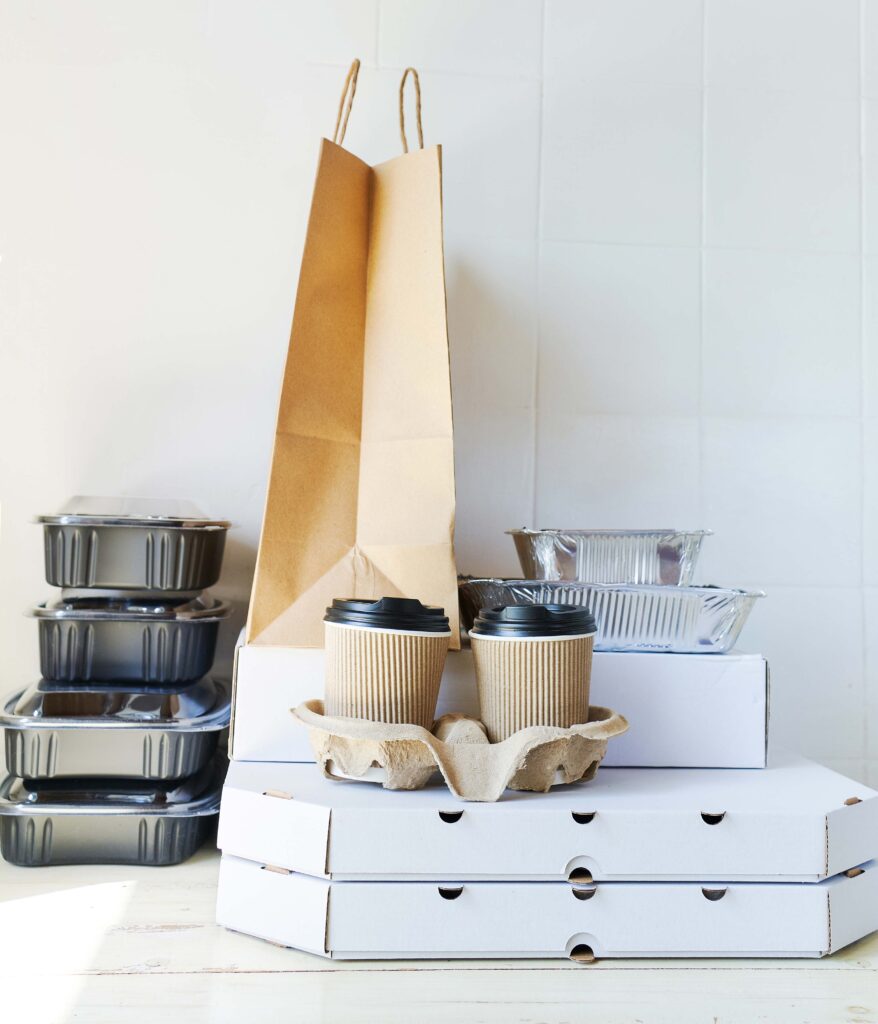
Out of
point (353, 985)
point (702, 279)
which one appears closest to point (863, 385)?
point (702, 279)

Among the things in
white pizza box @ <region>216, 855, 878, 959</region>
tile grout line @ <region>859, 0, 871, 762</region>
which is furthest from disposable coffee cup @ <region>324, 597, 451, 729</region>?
tile grout line @ <region>859, 0, 871, 762</region>

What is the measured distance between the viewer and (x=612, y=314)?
1000 mm

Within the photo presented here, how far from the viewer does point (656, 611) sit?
73cm

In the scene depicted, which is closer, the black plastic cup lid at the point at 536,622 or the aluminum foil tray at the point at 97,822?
the black plastic cup lid at the point at 536,622

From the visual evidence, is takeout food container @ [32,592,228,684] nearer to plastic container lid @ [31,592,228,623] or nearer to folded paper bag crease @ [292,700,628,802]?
plastic container lid @ [31,592,228,623]

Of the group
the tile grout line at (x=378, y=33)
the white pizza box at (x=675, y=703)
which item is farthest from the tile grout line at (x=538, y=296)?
the white pizza box at (x=675, y=703)

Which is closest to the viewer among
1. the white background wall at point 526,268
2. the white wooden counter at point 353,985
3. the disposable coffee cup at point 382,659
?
the white wooden counter at point 353,985

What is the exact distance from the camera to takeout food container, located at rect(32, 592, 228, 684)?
76cm

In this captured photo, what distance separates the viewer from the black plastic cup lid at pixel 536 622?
61 centimetres

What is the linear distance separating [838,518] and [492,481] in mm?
395

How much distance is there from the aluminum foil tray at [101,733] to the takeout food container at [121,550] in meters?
0.09

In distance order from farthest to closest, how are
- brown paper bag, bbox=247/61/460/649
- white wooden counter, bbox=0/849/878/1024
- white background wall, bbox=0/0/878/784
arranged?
white background wall, bbox=0/0/878/784 → brown paper bag, bbox=247/61/460/649 → white wooden counter, bbox=0/849/878/1024

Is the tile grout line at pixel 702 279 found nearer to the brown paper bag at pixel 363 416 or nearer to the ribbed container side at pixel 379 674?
the brown paper bag at pixel 363 416

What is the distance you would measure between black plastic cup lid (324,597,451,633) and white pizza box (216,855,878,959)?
0.16 m
